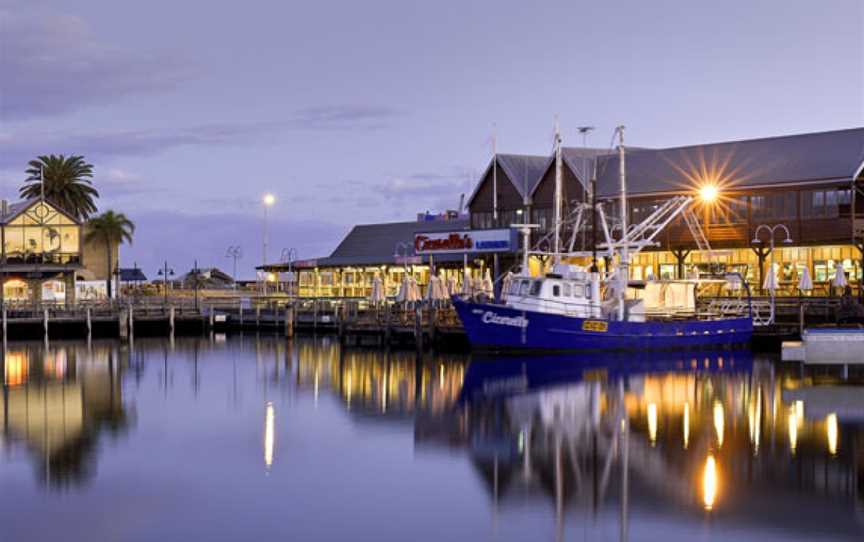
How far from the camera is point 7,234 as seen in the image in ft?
261

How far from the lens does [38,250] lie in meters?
80.1

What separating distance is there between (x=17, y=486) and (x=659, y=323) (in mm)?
31185

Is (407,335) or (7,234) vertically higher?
(7,234)

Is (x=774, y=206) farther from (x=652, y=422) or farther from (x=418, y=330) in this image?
(x=652, y=422)

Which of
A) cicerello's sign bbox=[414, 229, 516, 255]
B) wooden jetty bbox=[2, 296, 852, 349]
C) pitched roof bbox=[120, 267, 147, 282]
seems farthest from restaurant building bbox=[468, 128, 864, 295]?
pitched roof bbox=[120, 267, 147, 282]

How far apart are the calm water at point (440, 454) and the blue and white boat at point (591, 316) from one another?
7.32 feet

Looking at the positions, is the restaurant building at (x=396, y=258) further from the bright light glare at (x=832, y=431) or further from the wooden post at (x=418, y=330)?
the bright light glare at (x=832, y=431)

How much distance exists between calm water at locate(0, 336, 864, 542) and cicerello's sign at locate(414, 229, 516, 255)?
21403 millimetres

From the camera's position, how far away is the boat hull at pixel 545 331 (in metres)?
45.1

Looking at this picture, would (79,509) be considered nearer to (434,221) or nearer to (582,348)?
(582,348)

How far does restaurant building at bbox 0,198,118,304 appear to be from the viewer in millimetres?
78625

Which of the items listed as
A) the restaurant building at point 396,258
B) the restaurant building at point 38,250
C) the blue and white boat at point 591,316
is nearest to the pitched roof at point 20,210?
the restaurant building at point 38,250

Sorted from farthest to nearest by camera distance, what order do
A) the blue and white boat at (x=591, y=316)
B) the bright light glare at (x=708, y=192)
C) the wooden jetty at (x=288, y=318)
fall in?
the bright light glare at (x=708, y=192) → the wooden jetty at (x=288, y=318) → the blue and white boat at (x=591, y=316)

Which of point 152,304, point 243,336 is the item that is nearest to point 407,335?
point 243,336
